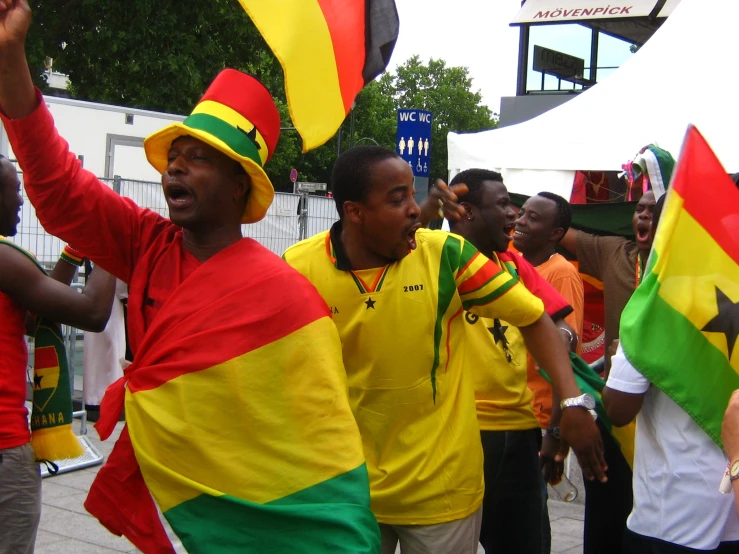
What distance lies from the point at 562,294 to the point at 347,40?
96.6 inches

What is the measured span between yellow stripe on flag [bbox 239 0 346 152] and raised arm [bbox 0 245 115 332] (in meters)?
1.01

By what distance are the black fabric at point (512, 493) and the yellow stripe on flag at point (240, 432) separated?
175 cm

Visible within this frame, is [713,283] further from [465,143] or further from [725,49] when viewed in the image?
[465,143]

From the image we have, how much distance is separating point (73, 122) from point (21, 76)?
1023 cm

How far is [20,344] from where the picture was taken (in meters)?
3.53

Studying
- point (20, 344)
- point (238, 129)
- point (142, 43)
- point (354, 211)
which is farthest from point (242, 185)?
point (142, 43)

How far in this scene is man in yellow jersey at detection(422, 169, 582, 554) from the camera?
424 cm

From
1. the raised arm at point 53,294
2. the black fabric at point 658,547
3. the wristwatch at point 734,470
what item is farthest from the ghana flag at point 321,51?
the black fabric at point 658,547

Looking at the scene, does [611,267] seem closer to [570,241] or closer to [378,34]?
[570,241]

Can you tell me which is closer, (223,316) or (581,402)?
(223,316)

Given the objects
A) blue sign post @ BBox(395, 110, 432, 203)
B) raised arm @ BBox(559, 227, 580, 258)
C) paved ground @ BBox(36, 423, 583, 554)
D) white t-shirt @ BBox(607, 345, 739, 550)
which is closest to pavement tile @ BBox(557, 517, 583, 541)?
paved ground @ BBox(36, 423, 583, 554)

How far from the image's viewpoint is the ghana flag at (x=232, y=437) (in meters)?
2.55

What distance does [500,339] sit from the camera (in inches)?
168

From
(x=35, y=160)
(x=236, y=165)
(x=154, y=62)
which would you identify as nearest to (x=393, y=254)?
(x=236, y=165)
